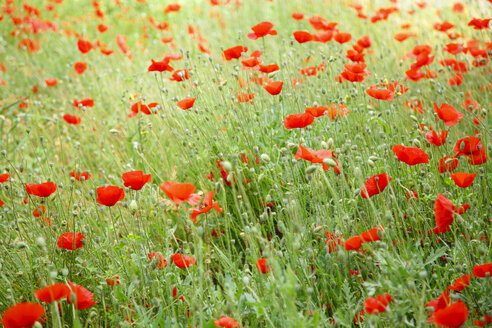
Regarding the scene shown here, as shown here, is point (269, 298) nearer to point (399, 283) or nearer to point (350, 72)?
point (399, 283)

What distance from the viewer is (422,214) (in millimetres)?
2127

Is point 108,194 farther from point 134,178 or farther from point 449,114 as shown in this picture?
point 449,114

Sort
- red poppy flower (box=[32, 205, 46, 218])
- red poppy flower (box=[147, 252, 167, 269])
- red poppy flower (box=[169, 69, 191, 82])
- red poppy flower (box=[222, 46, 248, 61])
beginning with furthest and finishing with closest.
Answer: red poppy flower (box=[169, 69, 191, 82])
red poppy flower (box=[222, 46, 248, 61])
red poppy flower (box=[32, 205, 46, 218])
red poppy flower (box=[147, 252, 167, 269])

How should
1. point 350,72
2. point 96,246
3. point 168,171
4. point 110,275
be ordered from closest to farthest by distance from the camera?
point 110,275 → point 96,246 → point 350,72 → point 168,171

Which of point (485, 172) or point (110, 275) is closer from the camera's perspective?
point (110, 275)

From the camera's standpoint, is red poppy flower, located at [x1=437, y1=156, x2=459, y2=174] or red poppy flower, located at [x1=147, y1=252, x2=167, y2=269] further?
red poppy flower, located at [x1=437, y1=156, x2=459, y2=174]

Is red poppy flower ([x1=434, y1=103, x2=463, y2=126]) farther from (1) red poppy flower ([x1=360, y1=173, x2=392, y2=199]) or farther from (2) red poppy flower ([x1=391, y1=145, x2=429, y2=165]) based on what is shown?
(1) red poppy flower ([x1=360, y1=173, x2=392, y2=199])

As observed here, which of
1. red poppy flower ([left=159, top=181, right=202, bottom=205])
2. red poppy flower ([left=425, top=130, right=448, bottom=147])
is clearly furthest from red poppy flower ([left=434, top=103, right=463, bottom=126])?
red poppy flower ([left=159, top=181, right=202, bottom=205])

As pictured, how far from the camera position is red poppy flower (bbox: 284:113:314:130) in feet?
6.79

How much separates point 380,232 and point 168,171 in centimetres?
177

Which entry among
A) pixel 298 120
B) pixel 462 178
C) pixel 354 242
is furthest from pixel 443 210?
pixel 298 120

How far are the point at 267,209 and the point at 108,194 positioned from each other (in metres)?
1.04

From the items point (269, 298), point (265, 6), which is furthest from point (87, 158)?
point (265, 6)

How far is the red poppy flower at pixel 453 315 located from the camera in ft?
4.17
